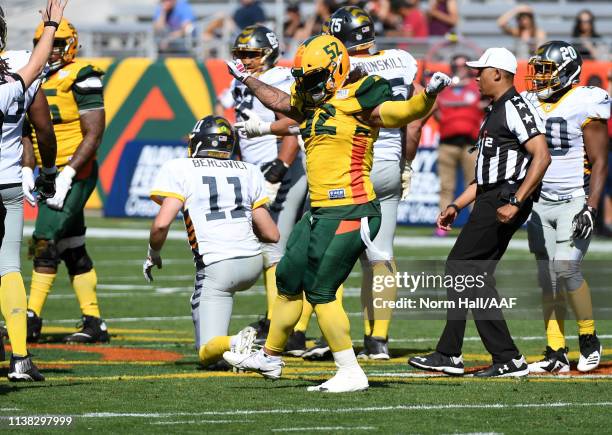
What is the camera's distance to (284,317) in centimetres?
664

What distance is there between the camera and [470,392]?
6.54 m

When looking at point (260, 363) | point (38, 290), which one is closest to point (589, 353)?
point (260, 363)

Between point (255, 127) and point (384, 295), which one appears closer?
point (255, 127)

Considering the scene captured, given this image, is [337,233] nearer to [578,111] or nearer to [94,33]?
[578,111]

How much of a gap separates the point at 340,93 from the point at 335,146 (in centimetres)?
26

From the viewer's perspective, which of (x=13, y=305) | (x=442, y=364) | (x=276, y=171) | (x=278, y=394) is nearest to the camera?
(x=278, y=394)

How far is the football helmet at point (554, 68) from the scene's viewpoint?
24.8 feet

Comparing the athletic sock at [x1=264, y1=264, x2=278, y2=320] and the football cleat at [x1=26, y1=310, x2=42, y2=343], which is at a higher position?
the athletic sock at [x1=264, y1=264, x2=278, y2=320]

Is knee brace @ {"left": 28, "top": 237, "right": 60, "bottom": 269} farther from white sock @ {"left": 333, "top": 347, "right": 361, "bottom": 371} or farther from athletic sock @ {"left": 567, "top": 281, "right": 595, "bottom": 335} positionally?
athletic sock @ {"left": 567, "top": 281, "right": 595, "bottom": 335}

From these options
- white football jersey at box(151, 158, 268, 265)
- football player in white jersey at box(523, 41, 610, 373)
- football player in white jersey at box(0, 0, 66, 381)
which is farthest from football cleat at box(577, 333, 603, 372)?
football player in white jersey at box(0, 0, 66, 381)

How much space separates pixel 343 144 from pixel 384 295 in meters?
1.92

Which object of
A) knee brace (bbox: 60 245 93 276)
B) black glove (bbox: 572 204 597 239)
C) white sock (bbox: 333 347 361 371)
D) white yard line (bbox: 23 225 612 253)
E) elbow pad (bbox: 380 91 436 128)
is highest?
elbow pad (bbox: 380 91 436 128)

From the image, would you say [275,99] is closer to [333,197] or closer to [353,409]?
[333,197]

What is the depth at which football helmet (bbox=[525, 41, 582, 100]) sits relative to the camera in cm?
755
